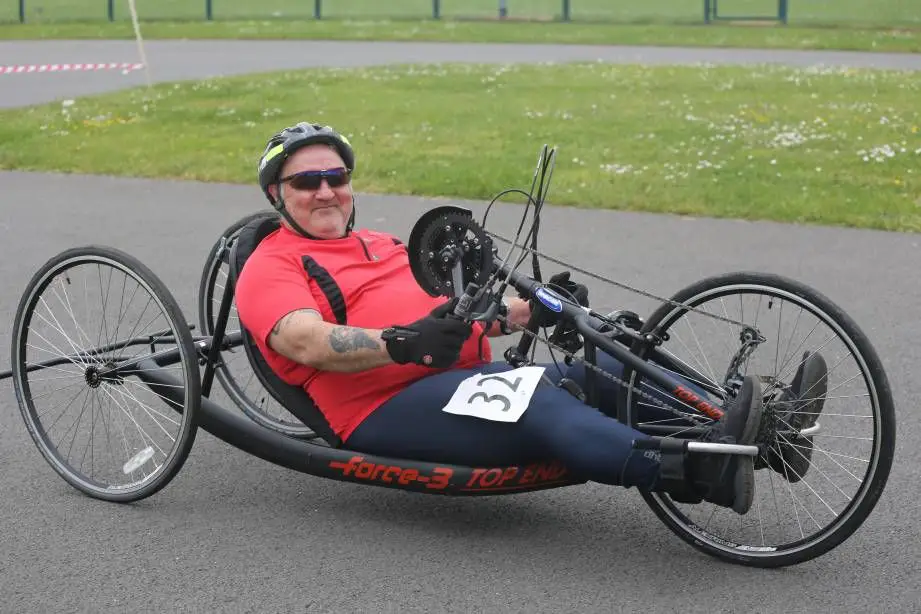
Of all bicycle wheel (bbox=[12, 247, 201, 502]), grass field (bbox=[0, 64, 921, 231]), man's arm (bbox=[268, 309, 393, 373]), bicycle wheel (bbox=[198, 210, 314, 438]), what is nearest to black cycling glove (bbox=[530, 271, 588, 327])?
man's arm (bbox=[268, 309, 393, 373])

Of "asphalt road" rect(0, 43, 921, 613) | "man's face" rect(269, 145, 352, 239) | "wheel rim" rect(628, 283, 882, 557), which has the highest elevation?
"man's face" rect(269, 145, 352, 239)

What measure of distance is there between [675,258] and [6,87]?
1179 centimetres

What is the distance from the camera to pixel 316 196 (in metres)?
4.08

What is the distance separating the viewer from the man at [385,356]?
3.59m

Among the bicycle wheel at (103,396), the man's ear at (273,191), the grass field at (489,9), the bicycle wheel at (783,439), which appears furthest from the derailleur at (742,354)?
the grass field at (489,9)

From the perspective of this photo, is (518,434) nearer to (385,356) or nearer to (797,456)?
(385,356)

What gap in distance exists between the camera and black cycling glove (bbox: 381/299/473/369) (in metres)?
3.62

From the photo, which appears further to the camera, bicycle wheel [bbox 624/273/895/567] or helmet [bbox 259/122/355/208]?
helmet [bbox 259/122/355/208]

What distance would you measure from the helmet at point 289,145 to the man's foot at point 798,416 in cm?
146

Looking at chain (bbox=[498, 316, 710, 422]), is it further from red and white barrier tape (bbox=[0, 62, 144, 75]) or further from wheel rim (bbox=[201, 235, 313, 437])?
red and white barrier tape (bbox=[0, 62, 144, 75])

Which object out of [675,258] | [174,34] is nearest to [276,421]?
[675,258]

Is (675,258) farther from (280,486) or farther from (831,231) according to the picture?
(280,486)

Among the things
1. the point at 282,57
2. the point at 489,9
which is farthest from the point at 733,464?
the point at 489,9

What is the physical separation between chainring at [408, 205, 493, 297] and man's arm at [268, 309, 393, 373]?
252 millimetres
